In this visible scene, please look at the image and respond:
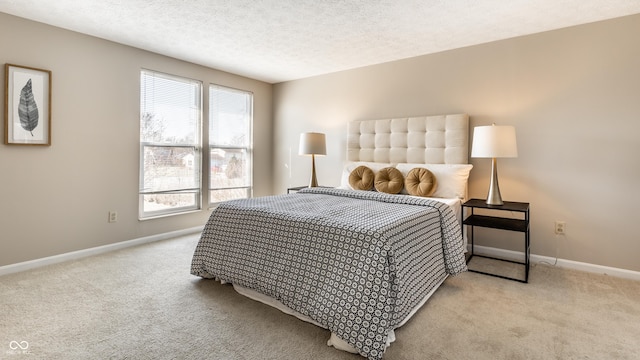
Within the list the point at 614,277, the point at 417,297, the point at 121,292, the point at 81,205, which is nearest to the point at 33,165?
the point at 81,205

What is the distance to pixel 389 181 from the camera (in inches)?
145

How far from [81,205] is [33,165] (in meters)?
0.55

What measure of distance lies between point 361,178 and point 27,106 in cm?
340

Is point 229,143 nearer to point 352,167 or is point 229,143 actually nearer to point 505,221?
point 352,167

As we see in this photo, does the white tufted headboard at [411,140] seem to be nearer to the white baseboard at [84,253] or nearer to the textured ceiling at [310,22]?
the textured ceiling at [310,22]

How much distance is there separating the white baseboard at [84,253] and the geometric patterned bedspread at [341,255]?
1544 mm

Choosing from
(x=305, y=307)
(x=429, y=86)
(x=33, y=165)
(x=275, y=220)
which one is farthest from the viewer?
(x=429, y=86)

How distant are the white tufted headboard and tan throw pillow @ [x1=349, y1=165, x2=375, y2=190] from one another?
0.27 metres

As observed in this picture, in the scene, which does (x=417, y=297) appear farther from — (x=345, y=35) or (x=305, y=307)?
(x=345, y=35)

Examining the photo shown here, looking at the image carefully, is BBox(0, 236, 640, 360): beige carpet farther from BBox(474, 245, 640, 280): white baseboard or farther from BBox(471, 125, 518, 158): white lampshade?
BBox(471, 125, 518, 158): white lampshade

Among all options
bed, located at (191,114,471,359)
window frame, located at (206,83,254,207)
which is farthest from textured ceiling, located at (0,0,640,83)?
bed, located at (191,114,471,359)

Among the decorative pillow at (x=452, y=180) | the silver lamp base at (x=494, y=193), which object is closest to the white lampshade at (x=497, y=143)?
the silver lamp base at (x=494, y=193)

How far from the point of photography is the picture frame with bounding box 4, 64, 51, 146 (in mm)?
2779

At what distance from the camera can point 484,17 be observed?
2.75 meters
